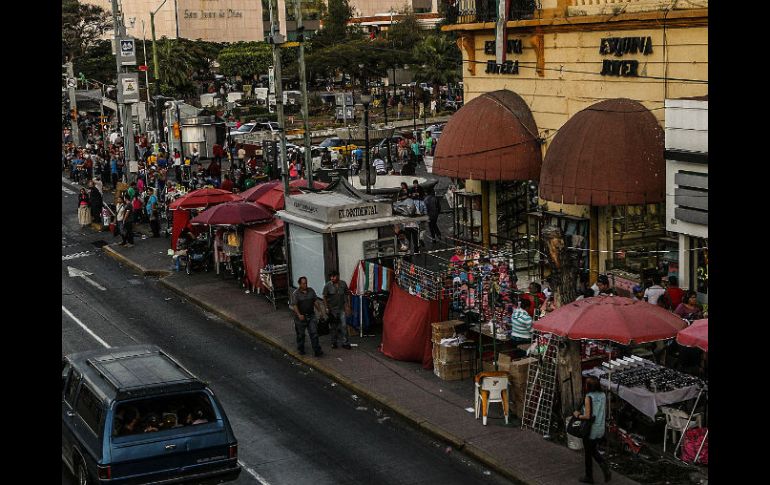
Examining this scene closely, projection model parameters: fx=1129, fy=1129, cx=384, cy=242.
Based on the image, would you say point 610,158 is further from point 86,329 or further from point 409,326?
point 86,329

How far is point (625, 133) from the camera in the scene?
74.4 feet

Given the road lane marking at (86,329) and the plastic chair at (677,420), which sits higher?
the plastic chair at (677,420)

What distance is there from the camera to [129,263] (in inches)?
1312

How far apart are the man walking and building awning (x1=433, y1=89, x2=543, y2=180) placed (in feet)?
21.6

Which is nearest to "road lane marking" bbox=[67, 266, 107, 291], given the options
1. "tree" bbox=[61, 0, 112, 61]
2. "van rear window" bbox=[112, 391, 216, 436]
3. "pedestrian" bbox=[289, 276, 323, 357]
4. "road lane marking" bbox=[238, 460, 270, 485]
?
"pedestrian" bbox=[289, 276, 323, 357]

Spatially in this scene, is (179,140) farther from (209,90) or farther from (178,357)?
(209,90)

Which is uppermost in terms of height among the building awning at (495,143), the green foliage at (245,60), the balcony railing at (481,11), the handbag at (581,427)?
the balcony railing at (481,11)

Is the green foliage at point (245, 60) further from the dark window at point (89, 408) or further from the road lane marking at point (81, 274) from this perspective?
the dark window at point (89, 408)

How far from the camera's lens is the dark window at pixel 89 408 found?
13.8 meters

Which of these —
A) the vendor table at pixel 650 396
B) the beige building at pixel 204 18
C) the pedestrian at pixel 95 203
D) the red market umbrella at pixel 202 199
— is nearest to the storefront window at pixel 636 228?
the vendor table at pixel 650 396

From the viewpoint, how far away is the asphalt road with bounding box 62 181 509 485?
51.4 feet

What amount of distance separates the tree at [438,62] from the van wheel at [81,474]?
225 feet
